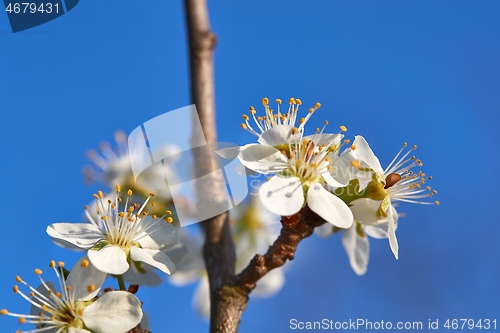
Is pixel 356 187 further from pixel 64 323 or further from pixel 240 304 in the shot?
pixel 64 323

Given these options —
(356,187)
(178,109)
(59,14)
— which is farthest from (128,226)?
(59,14)

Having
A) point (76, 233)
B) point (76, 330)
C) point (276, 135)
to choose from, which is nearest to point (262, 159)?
point (276, 135)

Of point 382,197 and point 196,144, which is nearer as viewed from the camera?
point 382,197

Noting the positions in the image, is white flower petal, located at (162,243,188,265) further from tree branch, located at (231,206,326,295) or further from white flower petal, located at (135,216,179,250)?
tree branch, located at (231,206,326,295)

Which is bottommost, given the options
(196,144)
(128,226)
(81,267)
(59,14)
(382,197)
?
(81,267)

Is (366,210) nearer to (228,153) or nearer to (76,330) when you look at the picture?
(228,153)

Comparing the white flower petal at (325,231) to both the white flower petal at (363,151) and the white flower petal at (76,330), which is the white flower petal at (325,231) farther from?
the white flower petal at (76,330)
